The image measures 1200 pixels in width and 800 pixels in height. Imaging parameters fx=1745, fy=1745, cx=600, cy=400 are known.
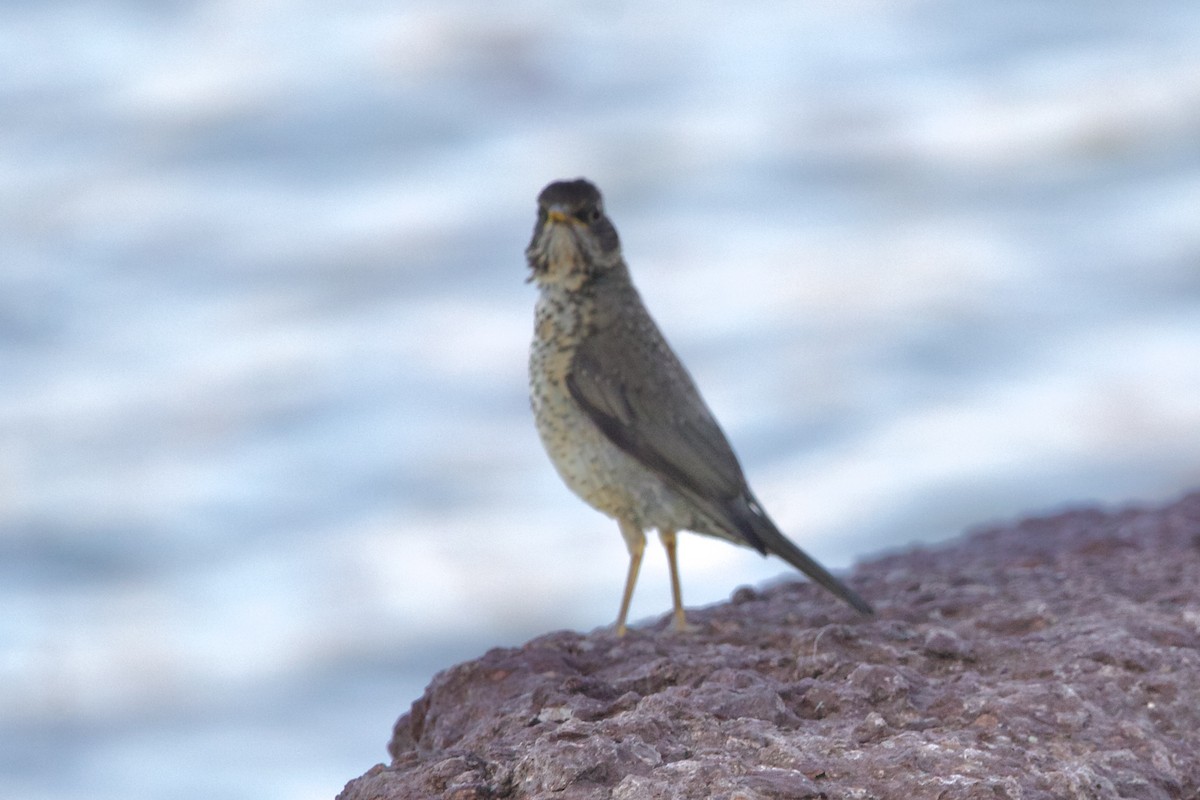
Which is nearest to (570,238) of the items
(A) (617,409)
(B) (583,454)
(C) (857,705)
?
(A) (617,409)

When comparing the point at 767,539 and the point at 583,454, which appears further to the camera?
the point at 583,454

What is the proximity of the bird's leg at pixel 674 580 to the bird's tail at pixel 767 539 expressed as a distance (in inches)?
9.4

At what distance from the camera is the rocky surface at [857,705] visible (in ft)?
9.38

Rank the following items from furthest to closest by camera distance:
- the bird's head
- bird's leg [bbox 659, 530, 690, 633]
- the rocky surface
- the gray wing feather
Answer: the bird's head < the gray wing feather < bird's leg [bbox 659, 530, 690, 633] < the rocky surface

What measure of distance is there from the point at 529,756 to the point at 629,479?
2.28 metres

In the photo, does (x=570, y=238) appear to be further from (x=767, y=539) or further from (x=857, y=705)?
(x=857, y=705)

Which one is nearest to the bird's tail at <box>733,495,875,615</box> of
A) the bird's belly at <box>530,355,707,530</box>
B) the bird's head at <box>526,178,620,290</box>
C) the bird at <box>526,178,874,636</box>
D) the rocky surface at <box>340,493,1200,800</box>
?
the bird at <box>526,178,874,636</box>

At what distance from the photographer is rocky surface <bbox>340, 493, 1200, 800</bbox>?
113 inches

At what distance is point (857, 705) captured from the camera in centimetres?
324

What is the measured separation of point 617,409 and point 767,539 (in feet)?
1.96

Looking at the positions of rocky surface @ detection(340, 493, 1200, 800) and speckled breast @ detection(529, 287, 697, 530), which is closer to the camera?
rocky surface @ detection(340, 493, 1200, 800)

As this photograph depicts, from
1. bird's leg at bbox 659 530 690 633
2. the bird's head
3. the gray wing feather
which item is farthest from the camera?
the bird's head

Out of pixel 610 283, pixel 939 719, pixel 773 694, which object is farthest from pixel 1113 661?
pixel 610 283

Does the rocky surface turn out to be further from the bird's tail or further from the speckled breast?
the speckled breast
